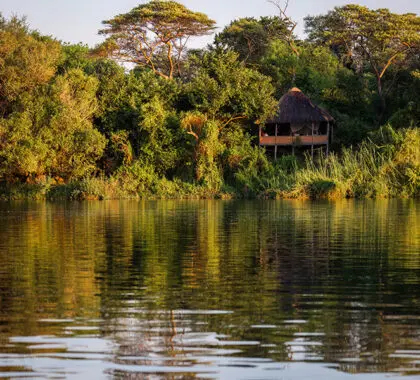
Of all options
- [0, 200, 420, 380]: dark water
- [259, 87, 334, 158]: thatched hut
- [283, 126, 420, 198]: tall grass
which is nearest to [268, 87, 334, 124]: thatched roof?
[259, 87, 334, 158]: thatched hut

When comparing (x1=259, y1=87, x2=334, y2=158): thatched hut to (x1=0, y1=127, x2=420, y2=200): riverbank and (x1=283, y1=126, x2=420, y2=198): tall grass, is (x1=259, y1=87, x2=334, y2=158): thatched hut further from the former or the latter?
(x1=283, y1=126, x2=420, y2=198): tall grass

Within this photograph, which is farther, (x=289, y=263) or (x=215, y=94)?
(x=215, y=94)

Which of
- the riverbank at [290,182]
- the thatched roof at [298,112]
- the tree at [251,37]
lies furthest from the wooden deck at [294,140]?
the tree at [251,37]

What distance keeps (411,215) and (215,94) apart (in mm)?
18113

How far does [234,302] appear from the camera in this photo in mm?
9562

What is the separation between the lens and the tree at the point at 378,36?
45469 millimetres

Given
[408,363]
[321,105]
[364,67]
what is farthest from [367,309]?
[364,67]

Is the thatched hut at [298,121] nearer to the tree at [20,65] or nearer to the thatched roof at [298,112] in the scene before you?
the thatched roof at [298,112]

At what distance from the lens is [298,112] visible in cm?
4297

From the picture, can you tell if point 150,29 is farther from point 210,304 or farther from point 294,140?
point 210,304

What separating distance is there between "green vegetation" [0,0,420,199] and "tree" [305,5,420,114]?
0.25 feet

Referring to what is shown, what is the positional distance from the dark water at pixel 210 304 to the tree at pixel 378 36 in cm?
2770

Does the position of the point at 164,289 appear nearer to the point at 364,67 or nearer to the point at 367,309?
the point at 367,309

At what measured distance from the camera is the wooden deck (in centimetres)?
4341
